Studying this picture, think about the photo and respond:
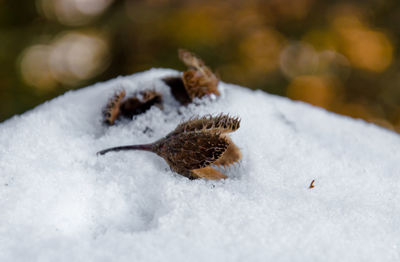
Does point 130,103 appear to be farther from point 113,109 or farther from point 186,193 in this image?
point 186,193

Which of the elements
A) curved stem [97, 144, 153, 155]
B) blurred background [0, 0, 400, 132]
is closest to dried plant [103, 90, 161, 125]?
curved stem [97, 144, 153, 155]

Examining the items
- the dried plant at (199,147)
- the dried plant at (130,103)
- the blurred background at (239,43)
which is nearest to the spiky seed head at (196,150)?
the dried plant at (199,147)

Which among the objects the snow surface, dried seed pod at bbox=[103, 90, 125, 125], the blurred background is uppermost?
dried seed pod at bbox=[103, 90, 125, 125]

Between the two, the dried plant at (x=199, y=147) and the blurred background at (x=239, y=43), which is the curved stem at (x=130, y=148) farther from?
the blurred background at (x=239, y=43)

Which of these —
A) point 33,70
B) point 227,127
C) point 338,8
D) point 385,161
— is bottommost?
point 33,70

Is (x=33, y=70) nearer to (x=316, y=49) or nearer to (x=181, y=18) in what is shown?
(x=181, y=18)

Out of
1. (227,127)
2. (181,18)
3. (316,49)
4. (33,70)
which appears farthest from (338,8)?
(227,127)

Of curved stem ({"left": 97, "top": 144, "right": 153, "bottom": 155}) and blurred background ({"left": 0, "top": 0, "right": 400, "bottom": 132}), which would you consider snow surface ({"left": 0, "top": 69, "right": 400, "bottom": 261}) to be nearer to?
curved stem ({"left": 97, "top": 144, "right": 153, "bottom": 155})
